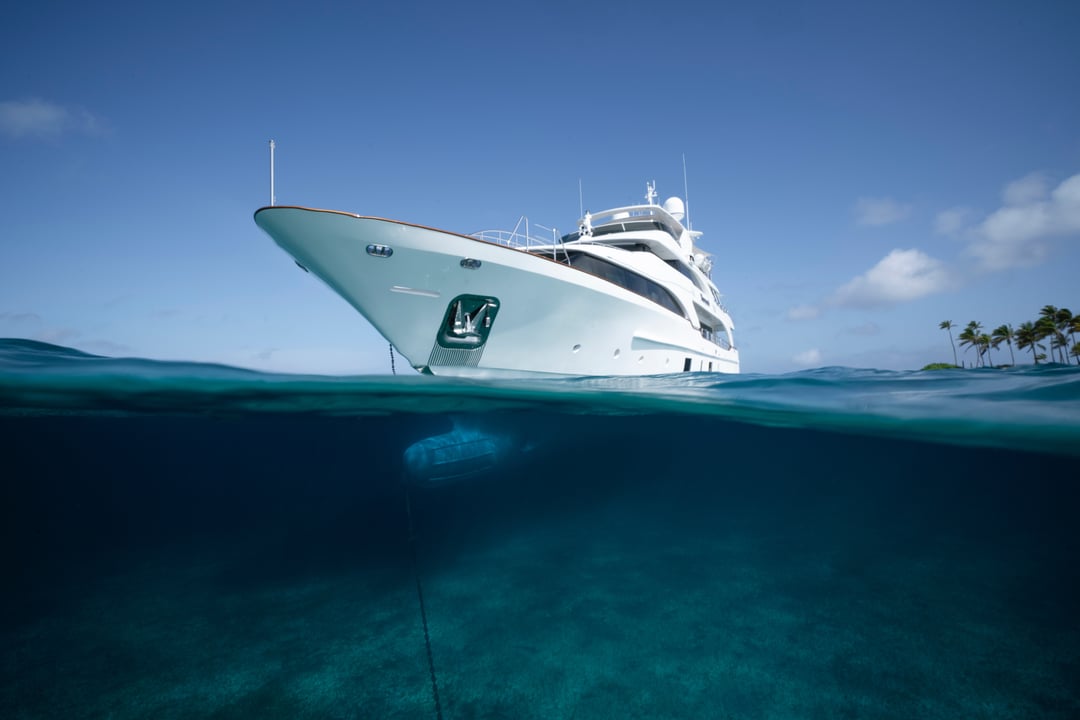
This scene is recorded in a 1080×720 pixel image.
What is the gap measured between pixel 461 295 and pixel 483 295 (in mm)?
467

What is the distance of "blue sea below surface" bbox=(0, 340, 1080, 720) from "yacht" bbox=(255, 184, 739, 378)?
44.1 inches

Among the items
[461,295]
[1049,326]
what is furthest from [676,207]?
[1049,326]

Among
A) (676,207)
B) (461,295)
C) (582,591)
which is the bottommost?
(582,591)

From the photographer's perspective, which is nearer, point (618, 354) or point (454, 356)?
point (454, 356)

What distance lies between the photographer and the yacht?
8588 mm

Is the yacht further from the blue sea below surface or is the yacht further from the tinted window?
the blue sea below surface

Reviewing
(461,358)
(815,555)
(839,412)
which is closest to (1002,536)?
→ (815,555)

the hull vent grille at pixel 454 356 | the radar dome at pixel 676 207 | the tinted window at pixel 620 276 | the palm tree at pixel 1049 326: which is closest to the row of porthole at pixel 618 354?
the tinted window at pixel 620 276

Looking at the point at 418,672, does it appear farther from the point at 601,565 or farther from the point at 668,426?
the point at 668,426

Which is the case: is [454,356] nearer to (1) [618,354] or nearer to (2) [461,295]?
(2) [461,295]

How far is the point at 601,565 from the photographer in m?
8.19

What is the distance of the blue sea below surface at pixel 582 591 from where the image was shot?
14.9ft

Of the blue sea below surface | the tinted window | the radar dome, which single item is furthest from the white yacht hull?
the radar dome

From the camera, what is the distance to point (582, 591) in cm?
685
